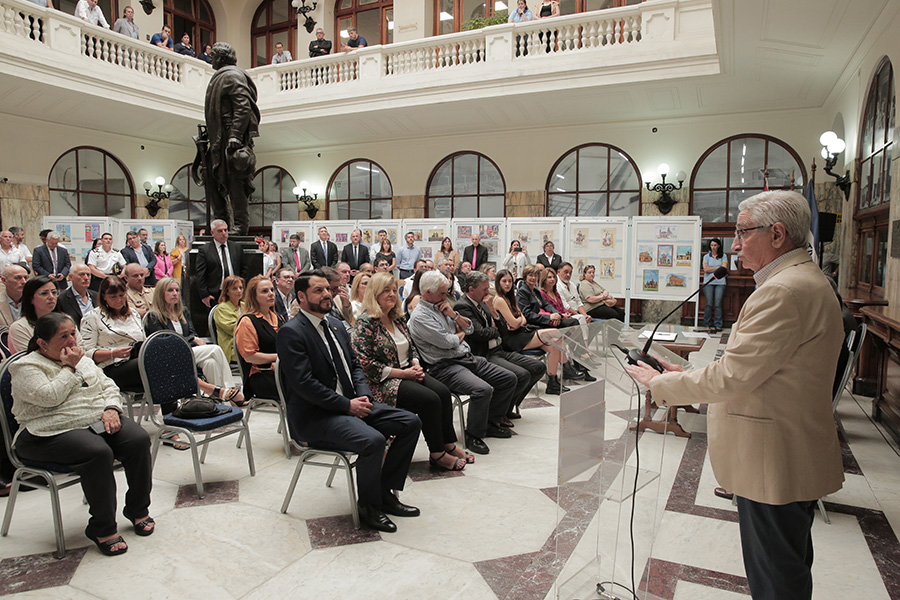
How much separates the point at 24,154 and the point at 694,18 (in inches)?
529

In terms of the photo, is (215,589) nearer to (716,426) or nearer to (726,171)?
(716,426)

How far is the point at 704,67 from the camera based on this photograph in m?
9.78

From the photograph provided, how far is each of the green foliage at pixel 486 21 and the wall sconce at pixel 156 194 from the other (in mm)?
8313

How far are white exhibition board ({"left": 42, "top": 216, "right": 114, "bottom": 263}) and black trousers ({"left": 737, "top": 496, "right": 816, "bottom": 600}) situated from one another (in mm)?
12567

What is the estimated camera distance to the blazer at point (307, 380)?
10.3ft

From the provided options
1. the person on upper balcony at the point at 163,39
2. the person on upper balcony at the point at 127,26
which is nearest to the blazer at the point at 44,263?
the person on upper balcony at the point at 127,26

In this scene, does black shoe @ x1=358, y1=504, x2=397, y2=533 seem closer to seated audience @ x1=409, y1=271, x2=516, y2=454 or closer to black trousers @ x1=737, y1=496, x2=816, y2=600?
seated audience @ x1=409, y1=271, x2=516, y2=454

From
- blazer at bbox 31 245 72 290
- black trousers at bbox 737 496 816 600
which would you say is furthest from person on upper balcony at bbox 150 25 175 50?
black trousers at bbox 737 496 816 600

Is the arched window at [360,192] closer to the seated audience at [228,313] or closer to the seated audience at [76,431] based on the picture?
the seated audience at [228,313]

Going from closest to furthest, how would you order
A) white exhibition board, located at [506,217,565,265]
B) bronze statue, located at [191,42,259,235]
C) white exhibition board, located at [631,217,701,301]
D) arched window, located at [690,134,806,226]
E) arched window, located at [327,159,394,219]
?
bronze statue, located at [191,42,259,235] < white exhibition board, located at [631,217,701,301] < white exhibition board, located at [506,217,565,265] < arched window, located at [690,134,806,226] < arched window, located at [327,159,394,219]

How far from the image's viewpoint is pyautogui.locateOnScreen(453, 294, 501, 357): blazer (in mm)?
4965

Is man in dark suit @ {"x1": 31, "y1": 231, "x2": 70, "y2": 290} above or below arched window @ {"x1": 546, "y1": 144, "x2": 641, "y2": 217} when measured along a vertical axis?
below

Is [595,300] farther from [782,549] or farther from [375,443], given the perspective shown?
[782,549]

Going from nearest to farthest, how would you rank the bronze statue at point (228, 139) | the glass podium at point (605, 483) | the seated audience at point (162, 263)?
1. the glass podium at point (605, 483)
2. the bronze statue at point (228, 139)
3. the seated audience at point (162, 263)
